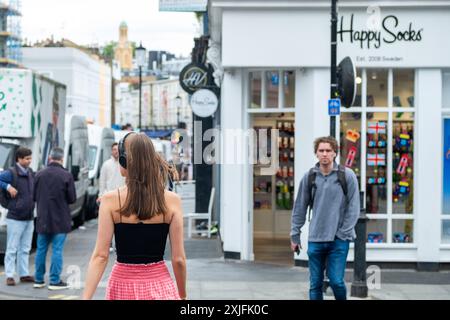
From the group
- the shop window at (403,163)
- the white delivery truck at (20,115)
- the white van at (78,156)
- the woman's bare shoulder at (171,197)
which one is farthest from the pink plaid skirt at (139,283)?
the white van at (78,156)

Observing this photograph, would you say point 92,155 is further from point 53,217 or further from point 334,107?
point 334,107

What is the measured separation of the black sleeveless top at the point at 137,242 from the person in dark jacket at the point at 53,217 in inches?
283

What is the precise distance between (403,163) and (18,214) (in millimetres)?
5949

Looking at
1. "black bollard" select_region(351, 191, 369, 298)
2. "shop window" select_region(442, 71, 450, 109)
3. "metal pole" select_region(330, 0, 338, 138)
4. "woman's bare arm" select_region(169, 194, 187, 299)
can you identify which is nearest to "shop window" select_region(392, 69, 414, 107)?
"shop window" select_region(442, 71, 450, 109)

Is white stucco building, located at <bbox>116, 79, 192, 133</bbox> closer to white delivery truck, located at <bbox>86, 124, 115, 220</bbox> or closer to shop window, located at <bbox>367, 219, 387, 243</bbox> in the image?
white delivery truck, located at <bbox>86, 124, 115, 220</bbox>

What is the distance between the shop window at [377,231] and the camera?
14.7m

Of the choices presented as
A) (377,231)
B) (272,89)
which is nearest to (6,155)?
(272,89)

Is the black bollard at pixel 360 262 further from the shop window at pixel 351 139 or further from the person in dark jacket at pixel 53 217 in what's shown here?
the person in dark jacket at pixel 53 217

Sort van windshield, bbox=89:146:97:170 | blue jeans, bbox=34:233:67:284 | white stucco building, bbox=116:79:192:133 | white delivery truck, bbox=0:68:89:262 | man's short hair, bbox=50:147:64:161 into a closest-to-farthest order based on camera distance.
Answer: blue jeans, bbox=34:233:67:284
man's short hair, bbox=50:147:64:161
white delivery truck, bbox=0:68:89:262
van windshield, bbox=89:146:97:170
white stucco building, bbox=116:79:192:133

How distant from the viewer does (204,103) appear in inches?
736

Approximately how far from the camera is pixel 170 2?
18.3m

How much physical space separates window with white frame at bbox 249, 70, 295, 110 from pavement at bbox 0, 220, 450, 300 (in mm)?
2593

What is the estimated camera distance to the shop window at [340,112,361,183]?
48.0 feet
